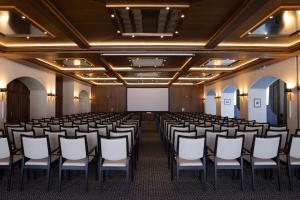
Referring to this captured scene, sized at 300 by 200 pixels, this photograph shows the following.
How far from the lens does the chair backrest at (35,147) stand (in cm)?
413

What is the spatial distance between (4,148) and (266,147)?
455cm

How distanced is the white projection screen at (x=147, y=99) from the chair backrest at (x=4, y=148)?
63.1 ft

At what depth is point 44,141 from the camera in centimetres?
415

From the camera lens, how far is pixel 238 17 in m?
5.07

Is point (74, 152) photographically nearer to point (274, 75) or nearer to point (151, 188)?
point (151, 188)

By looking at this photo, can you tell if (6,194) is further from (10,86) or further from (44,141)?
(10,86)

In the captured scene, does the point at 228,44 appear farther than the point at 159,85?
No

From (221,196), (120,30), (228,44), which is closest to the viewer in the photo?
(221,196)

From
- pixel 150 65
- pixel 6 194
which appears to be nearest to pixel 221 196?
pixel 6 194

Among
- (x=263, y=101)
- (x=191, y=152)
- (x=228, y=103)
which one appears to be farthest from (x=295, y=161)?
(x=228, y=103)

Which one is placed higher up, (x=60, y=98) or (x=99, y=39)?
(x=99, y=39)

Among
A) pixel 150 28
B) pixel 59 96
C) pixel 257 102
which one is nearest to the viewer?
pixel 150 28

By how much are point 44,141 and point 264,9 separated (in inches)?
188

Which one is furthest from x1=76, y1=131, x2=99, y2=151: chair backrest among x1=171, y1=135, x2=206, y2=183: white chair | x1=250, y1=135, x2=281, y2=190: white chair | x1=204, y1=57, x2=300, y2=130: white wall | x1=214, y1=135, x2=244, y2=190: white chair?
x1=204, y1=57, x2=300, y2=130: white wall
